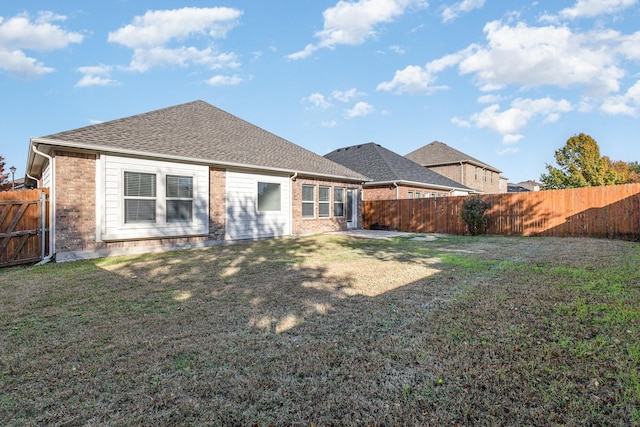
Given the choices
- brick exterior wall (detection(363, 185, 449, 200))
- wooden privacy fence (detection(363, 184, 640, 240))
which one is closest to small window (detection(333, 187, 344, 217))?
wooden privacy fence (detection(363, 184, 640, 240))

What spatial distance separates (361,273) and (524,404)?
4051 mm

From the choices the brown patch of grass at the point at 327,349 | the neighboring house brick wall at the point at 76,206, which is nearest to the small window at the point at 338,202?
the neighboring house brick wall at the point at 76,206

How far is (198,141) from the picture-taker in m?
11.0

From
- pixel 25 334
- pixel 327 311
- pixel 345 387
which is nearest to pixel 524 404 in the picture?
pixel 345 387

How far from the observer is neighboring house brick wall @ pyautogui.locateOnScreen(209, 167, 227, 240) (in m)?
10.5

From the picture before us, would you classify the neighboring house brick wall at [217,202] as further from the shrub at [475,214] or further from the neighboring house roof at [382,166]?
the shrub at [475,214]

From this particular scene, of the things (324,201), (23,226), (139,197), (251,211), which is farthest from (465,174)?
(23,226)

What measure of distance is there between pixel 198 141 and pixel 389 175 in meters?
11.4

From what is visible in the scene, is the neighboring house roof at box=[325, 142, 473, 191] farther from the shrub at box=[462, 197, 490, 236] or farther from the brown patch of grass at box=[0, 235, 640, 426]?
the brown patch of grass at box=[0, 235, 640, 426]

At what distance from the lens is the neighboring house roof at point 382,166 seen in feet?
Result: 61.9

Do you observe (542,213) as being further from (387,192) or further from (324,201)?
(324,201)

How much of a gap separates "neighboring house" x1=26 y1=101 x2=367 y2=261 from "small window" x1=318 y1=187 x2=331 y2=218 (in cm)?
5

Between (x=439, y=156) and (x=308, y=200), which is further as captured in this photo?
(x=439, y=156)

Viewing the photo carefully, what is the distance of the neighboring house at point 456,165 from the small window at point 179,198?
24720 mm
